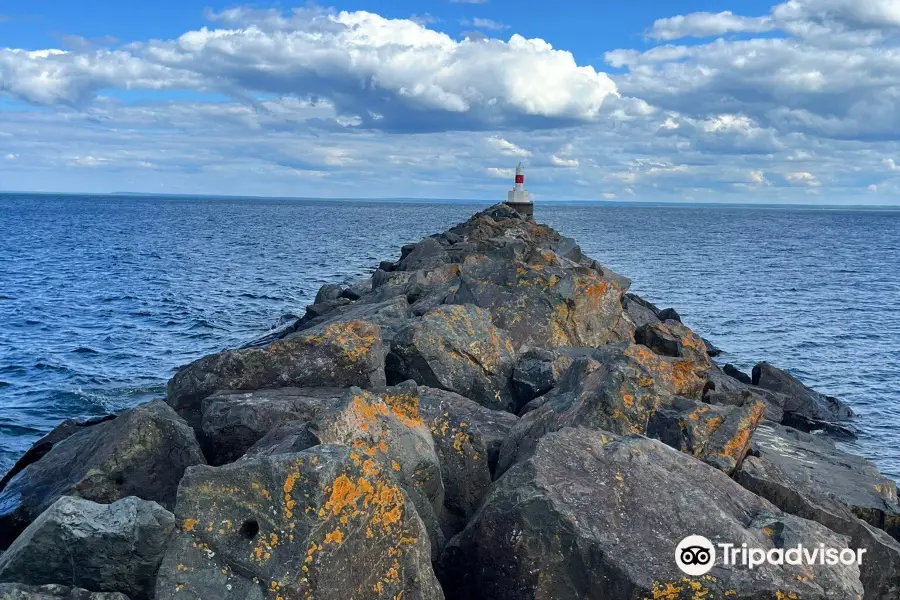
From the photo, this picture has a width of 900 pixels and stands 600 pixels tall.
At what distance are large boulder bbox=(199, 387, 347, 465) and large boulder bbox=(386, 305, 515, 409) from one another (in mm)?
2049

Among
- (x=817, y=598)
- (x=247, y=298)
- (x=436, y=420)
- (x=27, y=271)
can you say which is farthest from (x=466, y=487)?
(x=27, y=271)

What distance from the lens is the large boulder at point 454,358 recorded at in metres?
9.98

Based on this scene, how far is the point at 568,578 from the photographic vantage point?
548 cm

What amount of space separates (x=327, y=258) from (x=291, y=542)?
5536 centimetres

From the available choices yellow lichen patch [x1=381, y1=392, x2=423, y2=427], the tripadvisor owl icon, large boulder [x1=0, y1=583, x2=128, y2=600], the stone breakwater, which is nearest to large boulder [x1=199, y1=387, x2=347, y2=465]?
the stone breakwater

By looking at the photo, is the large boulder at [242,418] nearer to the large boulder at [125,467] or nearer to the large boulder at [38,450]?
the large boulder at [125,467]

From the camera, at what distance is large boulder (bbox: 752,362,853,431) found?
16.8 m

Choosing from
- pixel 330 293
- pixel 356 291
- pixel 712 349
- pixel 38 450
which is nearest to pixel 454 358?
pixel 38 450

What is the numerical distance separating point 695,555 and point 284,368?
17.0 feet

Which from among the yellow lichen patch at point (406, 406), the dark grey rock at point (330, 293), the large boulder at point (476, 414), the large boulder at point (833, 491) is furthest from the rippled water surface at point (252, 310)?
the yellow lichen patch at point (406, 406)

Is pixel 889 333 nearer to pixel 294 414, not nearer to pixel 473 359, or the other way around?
pixel 473 359

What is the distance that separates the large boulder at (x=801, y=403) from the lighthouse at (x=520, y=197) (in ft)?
150

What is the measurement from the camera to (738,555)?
5.52 m

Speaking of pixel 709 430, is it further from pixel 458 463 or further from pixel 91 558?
pixel 91 558
